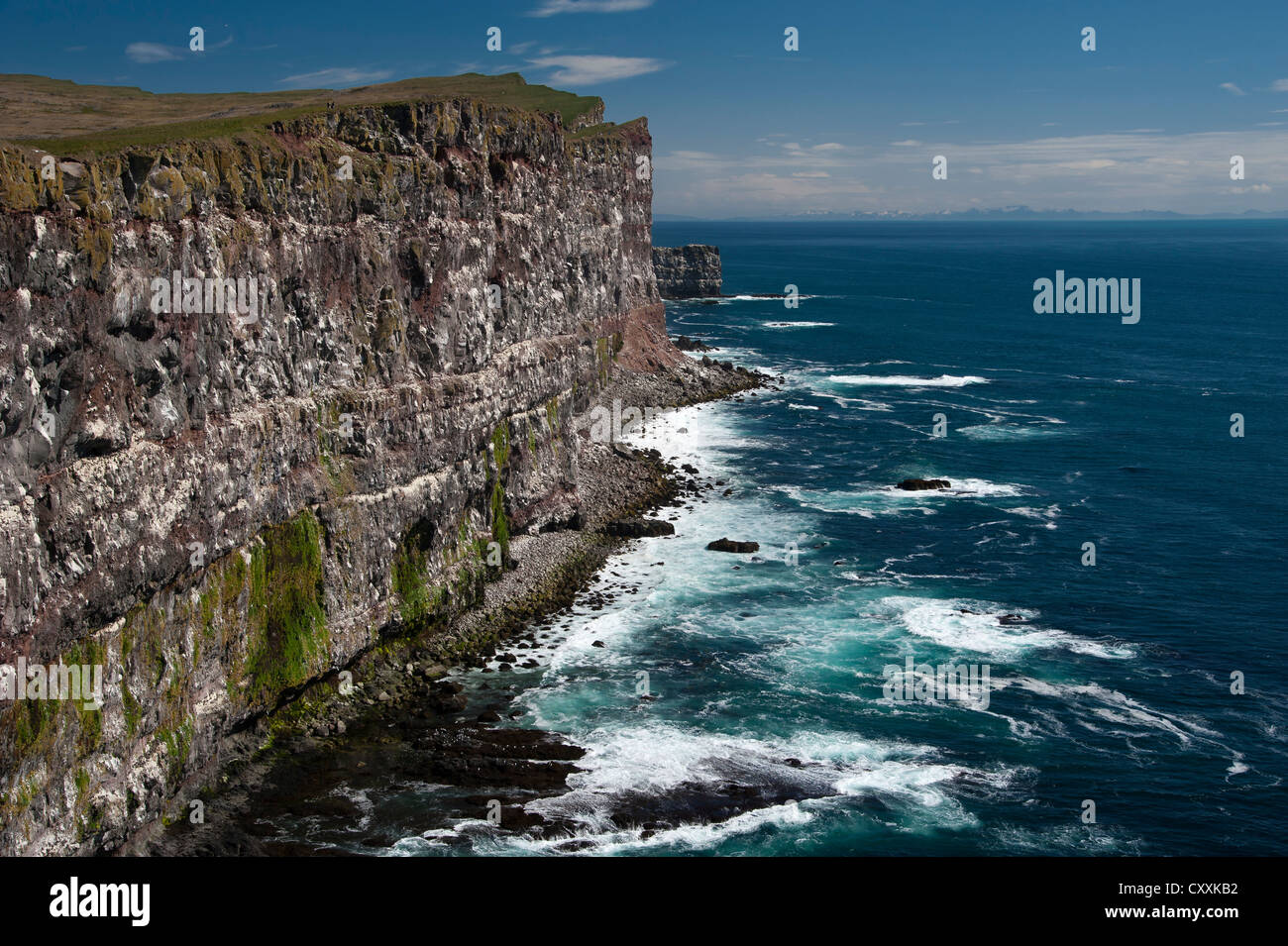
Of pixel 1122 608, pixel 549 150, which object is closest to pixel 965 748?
pixel 1122 608

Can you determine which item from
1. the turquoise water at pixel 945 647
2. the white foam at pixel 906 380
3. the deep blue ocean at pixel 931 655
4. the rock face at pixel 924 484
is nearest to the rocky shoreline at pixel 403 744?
the deep blue ocean at pixel 931 655

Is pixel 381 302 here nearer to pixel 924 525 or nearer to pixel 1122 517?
pixel 924 525

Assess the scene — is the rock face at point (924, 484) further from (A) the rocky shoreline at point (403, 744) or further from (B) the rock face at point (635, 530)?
(A) the rocky shoreline at point (403, 744)

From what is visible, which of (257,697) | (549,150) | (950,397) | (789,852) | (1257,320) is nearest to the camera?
(789,852)

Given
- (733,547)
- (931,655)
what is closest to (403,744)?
(931,655)

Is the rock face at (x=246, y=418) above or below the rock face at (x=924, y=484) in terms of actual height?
above

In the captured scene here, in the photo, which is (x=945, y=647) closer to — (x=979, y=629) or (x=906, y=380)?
(x=979, y=629)

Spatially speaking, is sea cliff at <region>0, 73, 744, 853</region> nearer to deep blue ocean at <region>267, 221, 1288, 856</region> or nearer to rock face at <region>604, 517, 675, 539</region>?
rock face at <region>604, 517, 675, 539</region>
